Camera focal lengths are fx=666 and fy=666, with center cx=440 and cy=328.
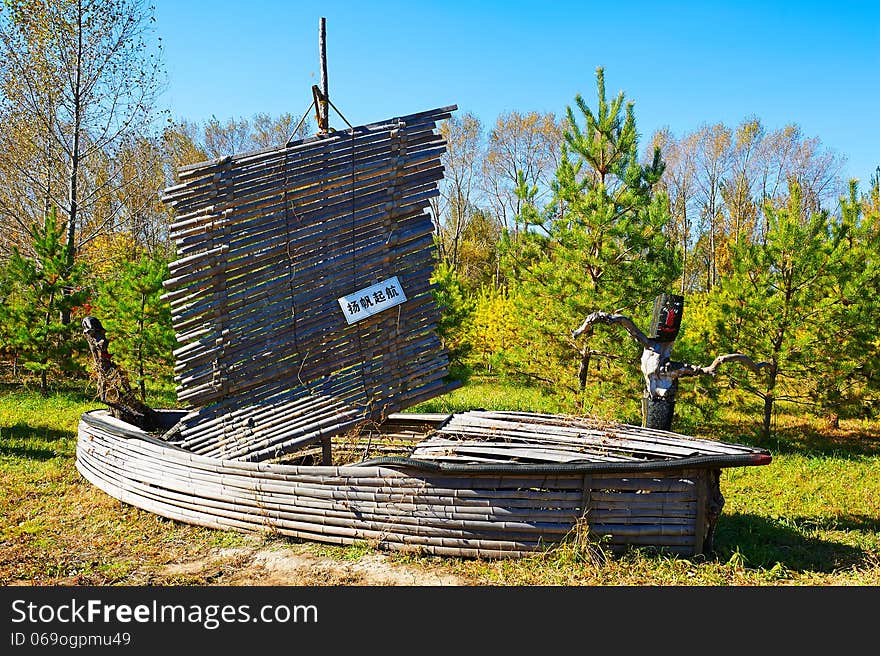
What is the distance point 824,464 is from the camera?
786 cm

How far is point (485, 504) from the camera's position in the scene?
4246 millimetres

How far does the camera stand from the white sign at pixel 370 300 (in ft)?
17.1

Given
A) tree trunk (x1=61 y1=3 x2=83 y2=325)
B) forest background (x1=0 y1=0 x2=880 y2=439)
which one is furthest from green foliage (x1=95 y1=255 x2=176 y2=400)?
tree trunk (x1=61 y1=3 x2=83 y2=325)

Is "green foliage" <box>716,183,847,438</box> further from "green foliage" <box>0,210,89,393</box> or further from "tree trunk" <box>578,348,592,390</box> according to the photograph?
"green foliage" <box>0,210,89,393</box>

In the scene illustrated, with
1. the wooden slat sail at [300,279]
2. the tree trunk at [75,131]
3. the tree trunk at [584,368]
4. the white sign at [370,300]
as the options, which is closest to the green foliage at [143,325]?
the tree trunk at [75,131]

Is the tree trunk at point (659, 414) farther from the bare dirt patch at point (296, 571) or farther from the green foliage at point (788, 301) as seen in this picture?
the green foliage at point (788, 301)

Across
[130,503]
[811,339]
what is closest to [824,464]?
[811,339]

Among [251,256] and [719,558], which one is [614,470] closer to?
[719,558]

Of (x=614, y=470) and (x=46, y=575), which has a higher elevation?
(x=614, y=470)

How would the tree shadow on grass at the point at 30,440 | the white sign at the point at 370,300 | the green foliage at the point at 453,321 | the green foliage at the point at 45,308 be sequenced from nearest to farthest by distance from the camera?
the white sign at the point at 370,300 < the tree shadow on grass at the point at 30,440 < the green foliage at the point at 45,308 < the green foliage at the point at 453,321

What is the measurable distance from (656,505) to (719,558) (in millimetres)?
654

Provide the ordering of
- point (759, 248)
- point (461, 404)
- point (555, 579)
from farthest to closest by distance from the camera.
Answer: point (461, 404), point (759, 248), point (555, 579)

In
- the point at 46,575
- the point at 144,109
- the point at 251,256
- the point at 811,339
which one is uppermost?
the point at 144,109

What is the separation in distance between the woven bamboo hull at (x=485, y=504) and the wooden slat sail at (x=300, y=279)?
767 mm
